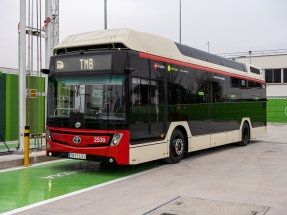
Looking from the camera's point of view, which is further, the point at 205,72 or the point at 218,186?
the point at 205,72

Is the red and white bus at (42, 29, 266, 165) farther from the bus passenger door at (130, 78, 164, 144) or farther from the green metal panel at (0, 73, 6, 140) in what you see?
the green metal panel at (0, 73, 6, 140)

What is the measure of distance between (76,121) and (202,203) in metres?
4.03

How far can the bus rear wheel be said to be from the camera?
11.1 metres

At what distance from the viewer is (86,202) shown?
266 inches

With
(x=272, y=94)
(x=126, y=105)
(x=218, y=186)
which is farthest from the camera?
(x=272, y=94)

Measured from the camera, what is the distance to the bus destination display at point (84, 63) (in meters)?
9.21

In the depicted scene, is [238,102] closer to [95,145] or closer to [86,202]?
[95,145]

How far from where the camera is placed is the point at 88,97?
927 cm

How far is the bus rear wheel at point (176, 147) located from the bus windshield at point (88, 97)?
2530 mm

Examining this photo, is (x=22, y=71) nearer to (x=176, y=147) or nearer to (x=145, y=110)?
(x=145, y=110)

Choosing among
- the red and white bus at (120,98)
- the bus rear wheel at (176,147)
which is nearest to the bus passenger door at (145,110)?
the red and white bus at (120,98)

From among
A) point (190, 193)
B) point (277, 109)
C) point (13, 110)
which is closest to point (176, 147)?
point (190, 193)

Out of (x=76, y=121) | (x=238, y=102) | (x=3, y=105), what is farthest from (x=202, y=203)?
(x=3, y=105)

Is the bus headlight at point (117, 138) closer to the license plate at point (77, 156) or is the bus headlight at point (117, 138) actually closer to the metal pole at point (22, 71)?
the license plate at point (77, 156)
